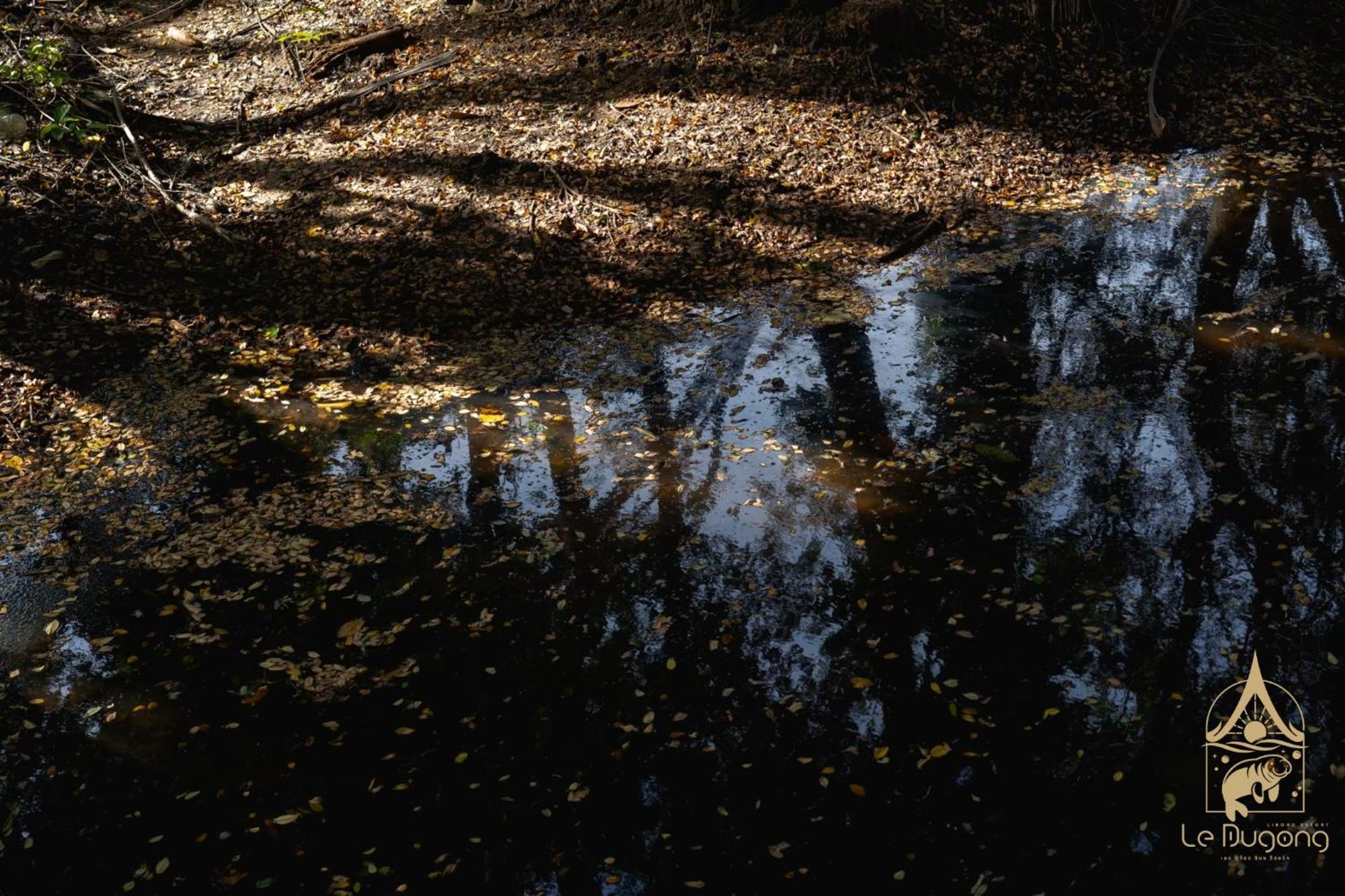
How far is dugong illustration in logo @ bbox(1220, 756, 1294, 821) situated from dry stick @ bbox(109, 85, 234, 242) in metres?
9.80

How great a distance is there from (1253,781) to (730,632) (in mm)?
2473

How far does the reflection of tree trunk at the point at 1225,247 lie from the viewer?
8672 millimetres

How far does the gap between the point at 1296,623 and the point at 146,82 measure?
13.8 meters

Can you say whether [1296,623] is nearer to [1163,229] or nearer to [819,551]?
[819,551]

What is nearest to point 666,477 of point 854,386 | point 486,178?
point 854,386

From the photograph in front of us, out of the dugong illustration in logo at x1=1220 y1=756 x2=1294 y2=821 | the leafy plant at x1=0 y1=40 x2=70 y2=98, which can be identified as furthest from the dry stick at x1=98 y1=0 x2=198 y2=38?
the dugong illustration in logo at x1=1220 y1=756 x2=1294 y2=821

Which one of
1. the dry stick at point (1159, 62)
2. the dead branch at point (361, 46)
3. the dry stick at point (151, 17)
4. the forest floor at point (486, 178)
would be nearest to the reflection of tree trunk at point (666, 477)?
the forest floor at point (486, 178)

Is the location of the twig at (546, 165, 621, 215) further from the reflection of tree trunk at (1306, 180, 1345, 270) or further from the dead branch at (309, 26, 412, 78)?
the reflection of tree trunk at (1306, 180, 1345, 270)

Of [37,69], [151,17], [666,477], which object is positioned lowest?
[666,477]

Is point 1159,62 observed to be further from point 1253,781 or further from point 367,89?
point 1253,781

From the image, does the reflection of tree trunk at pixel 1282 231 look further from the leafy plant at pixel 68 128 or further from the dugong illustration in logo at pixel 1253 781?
the leafy plant at pixel 68 128

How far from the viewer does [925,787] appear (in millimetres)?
4266

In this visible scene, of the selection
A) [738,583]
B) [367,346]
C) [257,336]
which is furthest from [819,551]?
[257,336]

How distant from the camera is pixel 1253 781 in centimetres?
412
